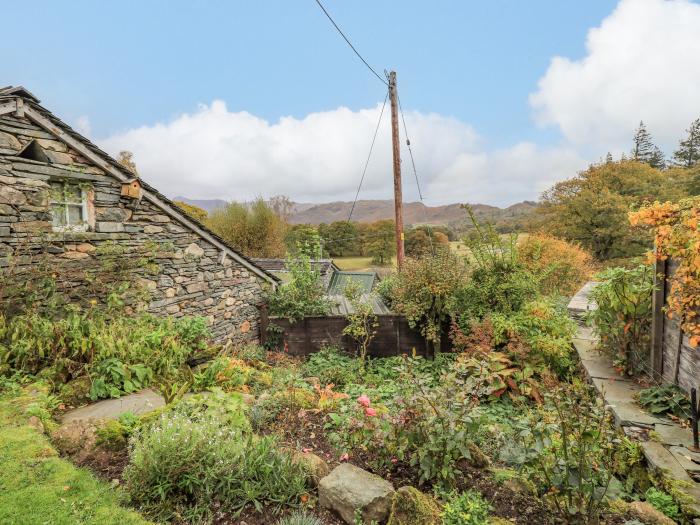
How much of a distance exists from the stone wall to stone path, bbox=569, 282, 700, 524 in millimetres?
7073

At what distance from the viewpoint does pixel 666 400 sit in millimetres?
3605

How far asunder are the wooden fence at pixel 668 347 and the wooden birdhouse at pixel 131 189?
7.86 meters

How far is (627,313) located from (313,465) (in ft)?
14.1

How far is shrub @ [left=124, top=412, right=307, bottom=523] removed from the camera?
2.33 meters

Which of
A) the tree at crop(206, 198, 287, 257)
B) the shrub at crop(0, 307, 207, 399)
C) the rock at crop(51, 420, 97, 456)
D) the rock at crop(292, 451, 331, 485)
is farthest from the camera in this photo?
the tree at crop(206, 198, 287, 257)

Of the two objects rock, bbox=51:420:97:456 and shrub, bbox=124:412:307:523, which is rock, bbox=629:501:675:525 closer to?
shrub, bbox=124:412:307:523

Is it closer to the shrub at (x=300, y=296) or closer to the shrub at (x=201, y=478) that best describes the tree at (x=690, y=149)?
the shrub at (x=300, y=296)

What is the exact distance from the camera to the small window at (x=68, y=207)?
5.58 m

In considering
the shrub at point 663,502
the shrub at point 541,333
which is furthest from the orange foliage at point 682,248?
the shrub at point 541,333

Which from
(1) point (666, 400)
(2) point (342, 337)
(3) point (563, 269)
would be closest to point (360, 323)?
(2) point (342, 337)

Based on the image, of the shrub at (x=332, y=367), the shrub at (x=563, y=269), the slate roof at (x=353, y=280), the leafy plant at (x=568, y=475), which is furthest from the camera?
the shrub at (x=563, y=269)

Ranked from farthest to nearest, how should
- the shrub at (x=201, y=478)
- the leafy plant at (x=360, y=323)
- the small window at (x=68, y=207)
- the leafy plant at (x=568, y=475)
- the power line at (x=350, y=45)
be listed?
the power line at (x=350, y=45) < the leafy plant at (x=360, y=323) < the small window at (x=68, y=207) < the shrub at (x=201, y=478) < the leafy plant at (x=568, y=475)

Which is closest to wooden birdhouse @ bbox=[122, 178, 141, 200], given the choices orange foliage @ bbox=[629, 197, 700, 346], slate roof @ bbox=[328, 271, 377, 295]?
slate roof @ bbox=[328, 271, 377, 295]

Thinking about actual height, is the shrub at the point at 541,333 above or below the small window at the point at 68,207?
below
